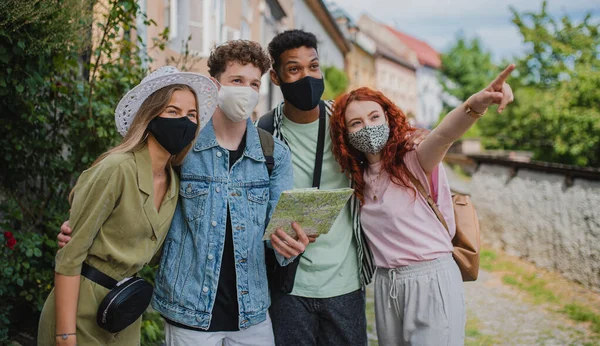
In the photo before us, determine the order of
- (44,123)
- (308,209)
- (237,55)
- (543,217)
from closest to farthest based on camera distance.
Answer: (308,209)
(237,55)
(44,123)
(543,217)

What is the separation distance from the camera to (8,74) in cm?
310

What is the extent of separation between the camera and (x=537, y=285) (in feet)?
22.8

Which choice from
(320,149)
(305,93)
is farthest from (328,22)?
(320,149)

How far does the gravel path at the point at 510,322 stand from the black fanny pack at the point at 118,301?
3283 millimetres

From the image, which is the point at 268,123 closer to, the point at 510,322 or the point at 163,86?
the point at 163,86

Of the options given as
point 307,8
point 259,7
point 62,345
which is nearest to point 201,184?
point 62,345

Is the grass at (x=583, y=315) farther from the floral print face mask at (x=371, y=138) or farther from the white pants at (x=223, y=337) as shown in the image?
the white pants at (x=223, y=337)

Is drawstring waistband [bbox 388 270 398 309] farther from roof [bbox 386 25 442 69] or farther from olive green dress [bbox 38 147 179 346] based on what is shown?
roof [bbox 386 25 442 69]

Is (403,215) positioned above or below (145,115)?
below

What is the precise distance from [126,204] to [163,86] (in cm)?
54

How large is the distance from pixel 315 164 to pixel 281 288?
0.67 metres

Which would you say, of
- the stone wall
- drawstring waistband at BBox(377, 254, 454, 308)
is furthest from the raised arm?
the stone wall

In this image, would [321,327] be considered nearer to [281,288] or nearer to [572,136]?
[281,288]

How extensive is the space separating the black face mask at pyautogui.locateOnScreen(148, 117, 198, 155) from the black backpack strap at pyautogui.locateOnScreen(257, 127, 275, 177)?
1.33ft
